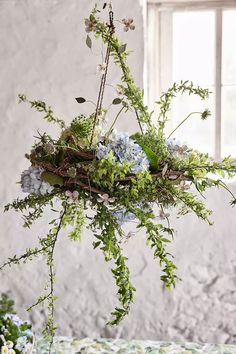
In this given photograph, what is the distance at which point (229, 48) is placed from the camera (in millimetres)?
2842

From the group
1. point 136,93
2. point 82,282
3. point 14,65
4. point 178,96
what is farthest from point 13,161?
point 136,93

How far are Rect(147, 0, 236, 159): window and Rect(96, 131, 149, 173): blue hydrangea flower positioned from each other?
1.27 meters

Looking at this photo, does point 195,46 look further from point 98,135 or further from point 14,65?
point 98,135

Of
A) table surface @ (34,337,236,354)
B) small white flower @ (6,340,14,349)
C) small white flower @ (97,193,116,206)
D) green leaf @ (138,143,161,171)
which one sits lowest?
small white flower @ (6,340,14,349)

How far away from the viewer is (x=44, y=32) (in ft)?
8.85

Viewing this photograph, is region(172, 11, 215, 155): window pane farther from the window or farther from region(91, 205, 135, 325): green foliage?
region(91, 205, 135, 325): green foliage

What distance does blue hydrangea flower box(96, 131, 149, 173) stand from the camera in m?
1.55

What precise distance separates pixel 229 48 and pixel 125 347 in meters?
1.25

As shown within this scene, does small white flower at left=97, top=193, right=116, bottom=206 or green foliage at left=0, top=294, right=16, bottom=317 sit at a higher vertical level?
small white flower at left=97, top=193, right=116, bottom=206

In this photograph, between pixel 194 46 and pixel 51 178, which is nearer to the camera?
pixel 51 178

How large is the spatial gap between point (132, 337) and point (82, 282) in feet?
0.94

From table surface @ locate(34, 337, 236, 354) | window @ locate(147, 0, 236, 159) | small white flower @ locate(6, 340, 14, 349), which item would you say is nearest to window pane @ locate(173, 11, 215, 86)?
window @ locate(147, 0, 236, 159)

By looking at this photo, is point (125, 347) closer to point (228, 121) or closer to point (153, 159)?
point (228, 121)

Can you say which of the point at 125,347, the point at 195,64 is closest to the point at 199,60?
the point at 195,64
